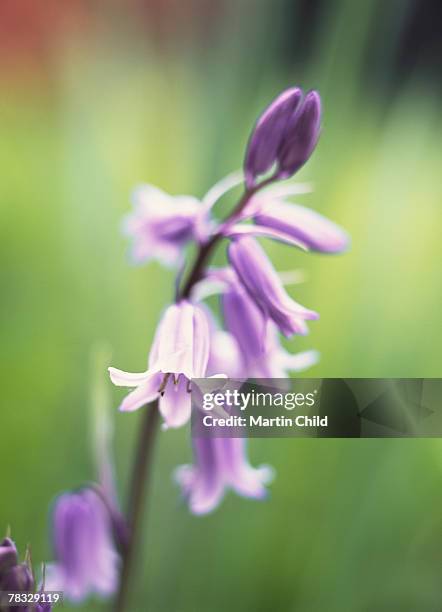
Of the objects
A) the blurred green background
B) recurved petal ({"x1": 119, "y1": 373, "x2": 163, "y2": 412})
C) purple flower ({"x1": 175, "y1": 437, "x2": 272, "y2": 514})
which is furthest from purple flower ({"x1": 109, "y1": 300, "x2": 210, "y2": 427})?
the blurred green background

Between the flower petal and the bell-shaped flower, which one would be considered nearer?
the bell-shaped flower

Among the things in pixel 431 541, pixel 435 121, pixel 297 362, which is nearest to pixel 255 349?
pixel 297 362

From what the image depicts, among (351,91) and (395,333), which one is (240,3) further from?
(395,333)

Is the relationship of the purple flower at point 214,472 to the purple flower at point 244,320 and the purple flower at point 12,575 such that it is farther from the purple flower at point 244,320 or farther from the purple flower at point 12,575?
the purple flower at point 12,575

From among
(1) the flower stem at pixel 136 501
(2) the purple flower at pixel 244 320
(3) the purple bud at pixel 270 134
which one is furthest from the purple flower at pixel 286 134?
(1) the flower stem at pixel 136 501

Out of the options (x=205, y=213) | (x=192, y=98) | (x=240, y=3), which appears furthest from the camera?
(x=192, y=98)

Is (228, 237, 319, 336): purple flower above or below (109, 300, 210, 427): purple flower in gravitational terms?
above

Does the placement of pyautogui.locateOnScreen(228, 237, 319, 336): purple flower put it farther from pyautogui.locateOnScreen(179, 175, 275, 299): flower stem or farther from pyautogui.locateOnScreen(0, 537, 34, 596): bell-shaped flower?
pyautogui.locateOnScreen(0, 537, 34, 596): bell-shaped flower
